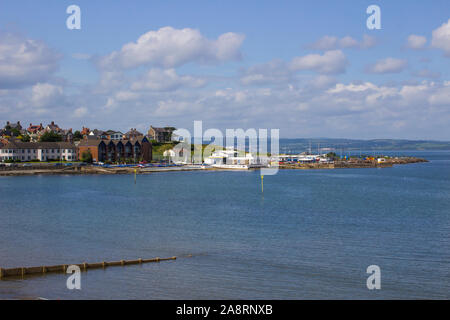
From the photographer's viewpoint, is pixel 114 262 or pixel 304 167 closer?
pixel 114 262

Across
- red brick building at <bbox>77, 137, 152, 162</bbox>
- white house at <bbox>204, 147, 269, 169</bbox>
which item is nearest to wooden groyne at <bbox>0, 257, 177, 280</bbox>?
red brick building at <bbox>77, 137, 152, 162</bbox>

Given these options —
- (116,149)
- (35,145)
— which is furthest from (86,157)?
(35,145)

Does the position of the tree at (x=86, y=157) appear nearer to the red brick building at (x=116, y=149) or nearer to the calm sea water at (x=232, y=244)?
the red brick building at (x=116, y=149)

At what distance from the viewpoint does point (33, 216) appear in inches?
1180

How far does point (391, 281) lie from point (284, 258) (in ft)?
14.0

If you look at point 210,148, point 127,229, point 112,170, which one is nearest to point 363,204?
point 127,229

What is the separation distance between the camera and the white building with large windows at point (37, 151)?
7594cm

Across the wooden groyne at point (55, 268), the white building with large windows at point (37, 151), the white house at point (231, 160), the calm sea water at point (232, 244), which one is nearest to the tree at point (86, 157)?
the white building with large windows at point (37, 151)

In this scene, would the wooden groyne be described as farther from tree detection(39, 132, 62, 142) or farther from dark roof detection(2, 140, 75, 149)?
tree detection(39, 132, 62, 142)

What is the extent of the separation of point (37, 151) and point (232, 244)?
6464 cm

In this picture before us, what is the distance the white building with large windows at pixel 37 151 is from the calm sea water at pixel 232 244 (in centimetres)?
3746
